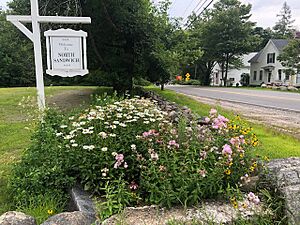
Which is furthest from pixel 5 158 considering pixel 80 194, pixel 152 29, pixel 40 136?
pixel 152 29

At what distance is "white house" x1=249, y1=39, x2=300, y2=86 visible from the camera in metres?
35.9

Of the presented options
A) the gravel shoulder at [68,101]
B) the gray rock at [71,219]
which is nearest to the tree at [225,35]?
the gravel shoulder at [68,101]

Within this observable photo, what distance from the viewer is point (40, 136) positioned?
3705 mm

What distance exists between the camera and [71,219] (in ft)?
7.31

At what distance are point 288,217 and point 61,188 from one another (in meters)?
2.16

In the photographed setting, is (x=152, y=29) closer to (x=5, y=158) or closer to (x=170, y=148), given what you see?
(x=5, y=158)

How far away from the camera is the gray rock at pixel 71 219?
7.20ft

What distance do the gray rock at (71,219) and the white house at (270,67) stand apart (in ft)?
115

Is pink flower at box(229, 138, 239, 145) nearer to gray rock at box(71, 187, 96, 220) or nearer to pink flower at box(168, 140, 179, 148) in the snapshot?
pink flower at box(168, 140, 179, 148)

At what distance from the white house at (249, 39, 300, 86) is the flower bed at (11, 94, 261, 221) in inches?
1330

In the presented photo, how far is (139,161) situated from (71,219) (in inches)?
32.8

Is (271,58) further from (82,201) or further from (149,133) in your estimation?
(82,201)

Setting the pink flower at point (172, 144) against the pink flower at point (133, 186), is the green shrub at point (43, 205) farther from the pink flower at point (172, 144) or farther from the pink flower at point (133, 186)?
the pink flower at point (172, 144)

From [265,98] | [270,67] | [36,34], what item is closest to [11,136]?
[36,34]
